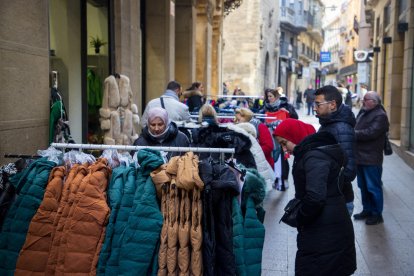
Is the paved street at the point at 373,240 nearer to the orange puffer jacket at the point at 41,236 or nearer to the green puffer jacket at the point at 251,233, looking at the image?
the green puffer jacket at the point at 251,233

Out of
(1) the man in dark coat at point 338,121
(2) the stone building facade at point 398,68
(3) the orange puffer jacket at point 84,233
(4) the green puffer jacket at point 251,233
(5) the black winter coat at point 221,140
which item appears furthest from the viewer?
(2) the stone building facade at point 398,68

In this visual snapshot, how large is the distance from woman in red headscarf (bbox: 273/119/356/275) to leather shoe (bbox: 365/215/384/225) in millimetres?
3569

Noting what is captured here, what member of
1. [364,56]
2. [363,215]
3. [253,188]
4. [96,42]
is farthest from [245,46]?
[253,188]

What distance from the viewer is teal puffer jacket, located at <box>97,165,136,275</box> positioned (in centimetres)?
329

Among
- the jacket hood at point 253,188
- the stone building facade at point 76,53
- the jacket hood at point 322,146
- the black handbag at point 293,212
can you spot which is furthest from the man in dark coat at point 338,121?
the stone building facade at point 76,53

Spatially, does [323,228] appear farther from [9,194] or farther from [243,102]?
[243,102]

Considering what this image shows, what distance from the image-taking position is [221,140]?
500 centimetres

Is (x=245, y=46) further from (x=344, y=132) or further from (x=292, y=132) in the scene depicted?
(x=292, y=132)

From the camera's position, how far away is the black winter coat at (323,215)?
3.65m

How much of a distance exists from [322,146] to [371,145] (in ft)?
11.4

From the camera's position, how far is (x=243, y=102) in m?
12.8

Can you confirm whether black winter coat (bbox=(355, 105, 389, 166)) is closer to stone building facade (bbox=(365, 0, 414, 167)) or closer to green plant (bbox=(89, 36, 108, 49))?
green plant (bbox=(89, 36, 108, 49))

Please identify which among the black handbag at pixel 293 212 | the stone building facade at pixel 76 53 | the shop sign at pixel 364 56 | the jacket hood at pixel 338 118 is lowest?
the black handbag at pixel 293 212

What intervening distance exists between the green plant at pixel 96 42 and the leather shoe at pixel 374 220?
17.2ft
